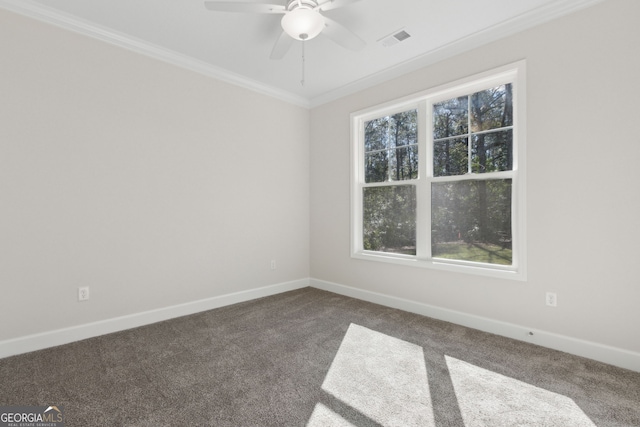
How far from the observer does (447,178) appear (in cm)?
311

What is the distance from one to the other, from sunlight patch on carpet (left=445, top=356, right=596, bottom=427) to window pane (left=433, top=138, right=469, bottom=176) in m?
1.91

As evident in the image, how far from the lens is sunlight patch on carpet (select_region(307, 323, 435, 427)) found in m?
1.64

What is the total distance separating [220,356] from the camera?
2297mm

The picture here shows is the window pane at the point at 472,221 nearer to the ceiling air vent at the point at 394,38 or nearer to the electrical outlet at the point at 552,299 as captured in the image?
the electrical outlet at the point at 552,299

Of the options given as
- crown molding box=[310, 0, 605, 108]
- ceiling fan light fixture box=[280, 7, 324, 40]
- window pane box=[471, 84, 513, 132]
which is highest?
crown molding box=[310, 0, 605, 108]

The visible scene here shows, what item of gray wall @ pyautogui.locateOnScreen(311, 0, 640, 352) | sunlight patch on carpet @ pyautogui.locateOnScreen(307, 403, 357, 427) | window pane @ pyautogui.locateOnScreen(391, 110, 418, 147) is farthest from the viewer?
window pane @ pyautogui.locateOnScreen(391, 110, 418, 147)

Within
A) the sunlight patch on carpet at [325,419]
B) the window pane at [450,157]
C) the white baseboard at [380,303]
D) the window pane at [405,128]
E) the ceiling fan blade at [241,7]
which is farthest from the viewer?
the window pane at [405,128]

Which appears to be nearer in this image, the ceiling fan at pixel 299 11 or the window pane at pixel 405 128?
the ceiling fan at pixel 299 11

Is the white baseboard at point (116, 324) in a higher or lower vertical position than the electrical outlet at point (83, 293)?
lower

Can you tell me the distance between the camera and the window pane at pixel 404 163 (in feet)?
11.3

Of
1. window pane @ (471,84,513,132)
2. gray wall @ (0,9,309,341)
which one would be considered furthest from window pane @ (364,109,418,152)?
gray wall @ (0,9,309,341)

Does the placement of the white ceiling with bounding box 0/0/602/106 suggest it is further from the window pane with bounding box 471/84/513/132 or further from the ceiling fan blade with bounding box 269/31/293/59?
the window pane with bounding box 471/84/513/132

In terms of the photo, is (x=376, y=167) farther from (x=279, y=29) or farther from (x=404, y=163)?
(x=279, y=29)

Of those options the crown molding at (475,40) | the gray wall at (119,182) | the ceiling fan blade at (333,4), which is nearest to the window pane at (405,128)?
the crown molding at (475,40)
